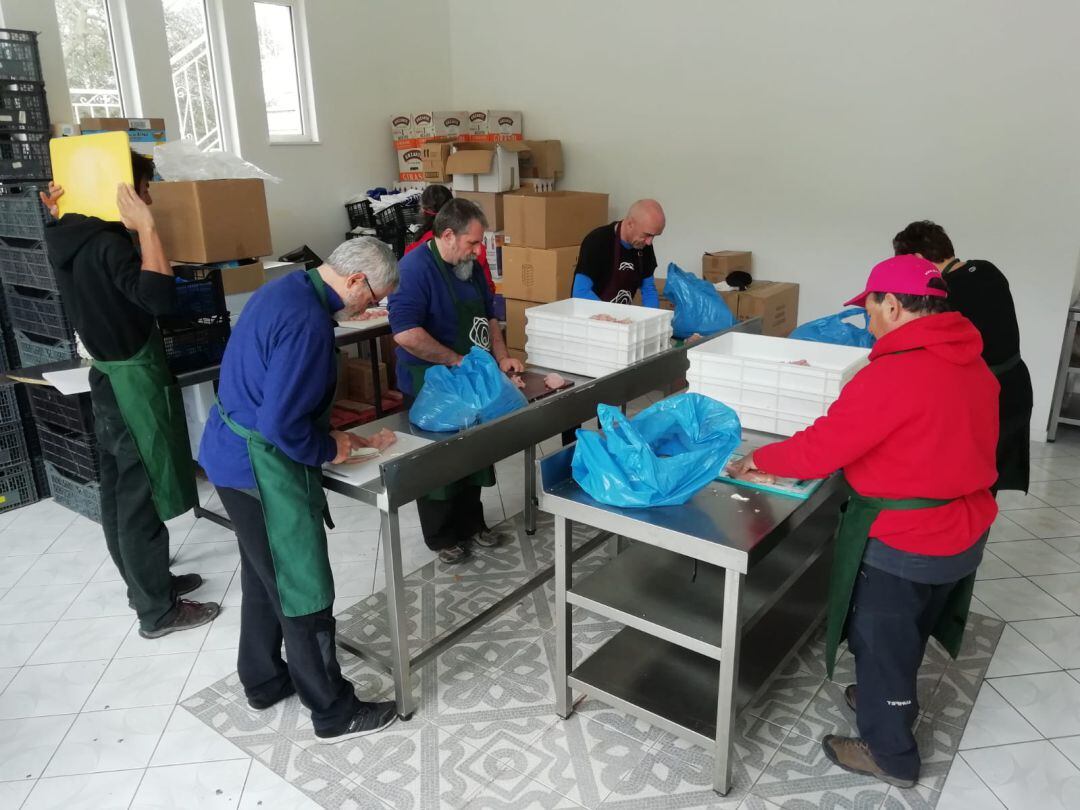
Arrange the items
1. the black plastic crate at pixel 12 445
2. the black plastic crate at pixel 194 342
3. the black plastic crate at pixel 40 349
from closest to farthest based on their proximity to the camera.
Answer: the black plastic crate at pixel 194 342 < the black plastic crate at pixel 40 349 < the black plastic crate at pixel 12 445

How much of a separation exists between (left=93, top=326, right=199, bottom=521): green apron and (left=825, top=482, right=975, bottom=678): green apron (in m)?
Answer: 2.12

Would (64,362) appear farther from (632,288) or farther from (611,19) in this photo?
(611,19)

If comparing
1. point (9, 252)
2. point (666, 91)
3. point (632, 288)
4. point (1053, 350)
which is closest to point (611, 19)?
point (666, 91)

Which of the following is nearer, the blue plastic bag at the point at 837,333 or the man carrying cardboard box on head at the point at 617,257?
the blue plastic bag at the point at 837,333

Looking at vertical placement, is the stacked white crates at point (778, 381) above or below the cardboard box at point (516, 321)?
above

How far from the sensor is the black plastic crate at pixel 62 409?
11.7 ft

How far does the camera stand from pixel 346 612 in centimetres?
295

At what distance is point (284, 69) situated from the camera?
548cm

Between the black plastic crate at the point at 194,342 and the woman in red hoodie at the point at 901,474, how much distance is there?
2.35m

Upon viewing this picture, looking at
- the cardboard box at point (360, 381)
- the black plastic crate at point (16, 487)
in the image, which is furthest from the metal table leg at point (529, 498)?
the black plastic crate at point (16, 487)

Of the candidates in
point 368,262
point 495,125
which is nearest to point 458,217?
point 368,262

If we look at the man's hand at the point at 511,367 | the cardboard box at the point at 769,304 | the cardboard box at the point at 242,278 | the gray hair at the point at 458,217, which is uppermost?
the gray hair at the point at 458,217

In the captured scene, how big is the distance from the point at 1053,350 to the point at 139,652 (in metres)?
4.74

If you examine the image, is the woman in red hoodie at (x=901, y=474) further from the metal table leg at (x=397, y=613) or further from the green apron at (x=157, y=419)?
the green apron at (x=157, y=419)
